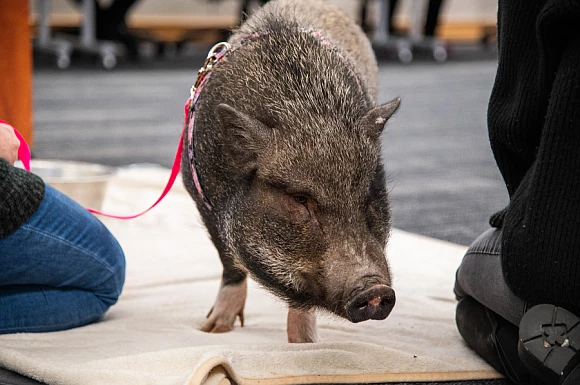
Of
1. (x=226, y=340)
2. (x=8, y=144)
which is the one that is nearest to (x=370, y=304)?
(x=226, y=340)

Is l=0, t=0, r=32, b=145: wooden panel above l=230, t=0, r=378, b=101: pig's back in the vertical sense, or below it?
below

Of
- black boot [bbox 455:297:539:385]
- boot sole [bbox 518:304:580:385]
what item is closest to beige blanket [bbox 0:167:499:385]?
black boot [bbox 455:297:539:385]

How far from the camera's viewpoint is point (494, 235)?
6.48 feet

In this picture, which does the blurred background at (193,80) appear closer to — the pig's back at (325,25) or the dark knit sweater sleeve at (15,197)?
the pig's back at (325,25)

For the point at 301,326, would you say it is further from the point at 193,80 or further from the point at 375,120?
the point at 193,80

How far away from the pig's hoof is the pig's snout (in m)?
0.65

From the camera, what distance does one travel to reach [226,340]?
6.77 ft

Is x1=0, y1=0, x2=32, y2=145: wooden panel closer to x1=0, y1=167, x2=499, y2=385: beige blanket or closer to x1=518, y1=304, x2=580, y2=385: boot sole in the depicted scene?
x1=0, y1=167, x2=499, y2=385: beige blanket

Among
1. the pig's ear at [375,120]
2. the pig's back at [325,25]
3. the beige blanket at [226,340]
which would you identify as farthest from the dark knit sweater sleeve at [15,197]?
the pig's ear at [375,120]

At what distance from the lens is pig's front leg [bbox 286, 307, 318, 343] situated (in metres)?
2.00

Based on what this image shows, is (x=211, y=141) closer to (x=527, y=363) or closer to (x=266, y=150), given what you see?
(x=266, y=150)

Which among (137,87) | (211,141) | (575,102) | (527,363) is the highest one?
(575,102)

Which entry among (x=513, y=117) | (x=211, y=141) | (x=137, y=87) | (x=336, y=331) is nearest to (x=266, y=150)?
(x=211, y=141)

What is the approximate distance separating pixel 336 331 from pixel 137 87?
20.0 feet
